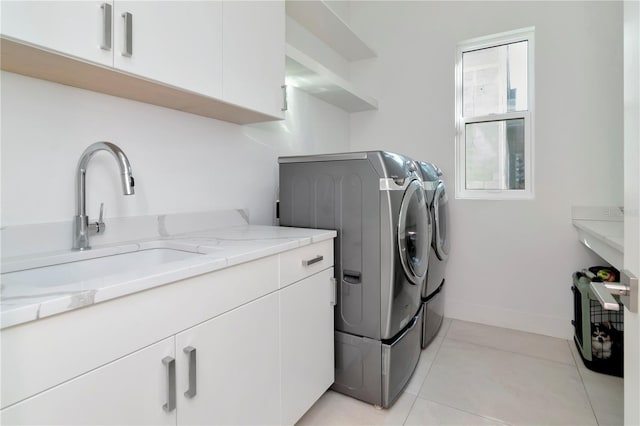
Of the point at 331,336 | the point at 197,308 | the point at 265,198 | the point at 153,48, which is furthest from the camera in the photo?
the point at 265,198

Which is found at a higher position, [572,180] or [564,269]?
[572,180]

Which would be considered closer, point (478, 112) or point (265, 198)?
point (265, 198)

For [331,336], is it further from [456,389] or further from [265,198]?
[265,198]

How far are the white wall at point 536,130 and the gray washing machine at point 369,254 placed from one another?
122 centimetres

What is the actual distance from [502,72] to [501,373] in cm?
233

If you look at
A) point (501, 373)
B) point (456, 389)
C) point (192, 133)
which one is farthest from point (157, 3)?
point (501, 373)

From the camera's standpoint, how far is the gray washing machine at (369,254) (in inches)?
61.9

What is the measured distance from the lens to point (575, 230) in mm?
2400

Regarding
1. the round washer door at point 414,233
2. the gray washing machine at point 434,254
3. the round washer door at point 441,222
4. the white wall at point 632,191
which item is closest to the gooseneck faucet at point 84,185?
the round washer door at point 414,233

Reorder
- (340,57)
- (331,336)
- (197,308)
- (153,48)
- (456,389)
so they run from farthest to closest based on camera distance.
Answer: (340,57), (456,389), (331,336), (153,48), (197,308)

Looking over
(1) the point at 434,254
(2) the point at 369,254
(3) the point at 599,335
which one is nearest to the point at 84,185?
(2) the point at 369,254

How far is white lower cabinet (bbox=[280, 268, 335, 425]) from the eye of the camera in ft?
4.27

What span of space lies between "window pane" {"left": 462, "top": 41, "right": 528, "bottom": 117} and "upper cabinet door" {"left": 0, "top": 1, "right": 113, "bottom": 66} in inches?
107

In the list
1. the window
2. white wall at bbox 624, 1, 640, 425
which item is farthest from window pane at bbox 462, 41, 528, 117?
white wall at bbox 624, 1, 640, 425
